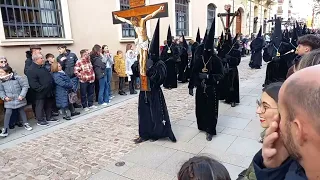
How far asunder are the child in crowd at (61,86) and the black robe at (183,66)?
527cm

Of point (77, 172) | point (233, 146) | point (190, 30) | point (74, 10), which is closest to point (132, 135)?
point (77, 172)

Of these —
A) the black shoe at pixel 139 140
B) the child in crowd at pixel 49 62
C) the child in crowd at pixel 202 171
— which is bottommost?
the black shoe at pixel 139 140

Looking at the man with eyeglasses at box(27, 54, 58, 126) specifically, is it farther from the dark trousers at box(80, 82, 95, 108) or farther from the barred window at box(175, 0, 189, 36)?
the barred window at box(175, 0, 189, 36)

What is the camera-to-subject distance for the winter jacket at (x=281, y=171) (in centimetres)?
89

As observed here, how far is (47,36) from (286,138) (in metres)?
7.66

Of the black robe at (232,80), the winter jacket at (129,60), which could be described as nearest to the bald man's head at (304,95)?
the black robe at (232,80)

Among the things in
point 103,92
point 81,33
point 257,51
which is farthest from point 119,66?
point 257,51

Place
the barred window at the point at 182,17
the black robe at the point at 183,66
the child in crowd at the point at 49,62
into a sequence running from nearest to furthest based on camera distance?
the child in crowd at the point at 49,62 → the black robe at the point at 183,66 → the barred window at the point at 182,17

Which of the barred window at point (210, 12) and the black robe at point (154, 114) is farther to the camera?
the barred window at point (210, 12)

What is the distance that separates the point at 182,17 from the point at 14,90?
10.2m

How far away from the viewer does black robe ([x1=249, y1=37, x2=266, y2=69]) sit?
12956mm

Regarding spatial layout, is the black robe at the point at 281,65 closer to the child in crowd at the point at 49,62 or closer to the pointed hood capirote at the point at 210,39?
the pointed hood capirote at the point at 210,39

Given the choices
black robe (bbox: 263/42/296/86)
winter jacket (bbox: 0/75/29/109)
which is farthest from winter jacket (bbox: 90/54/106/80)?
black robe (bbox: 263/42/296/86)

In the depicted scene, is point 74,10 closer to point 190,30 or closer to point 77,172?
point 77,172
